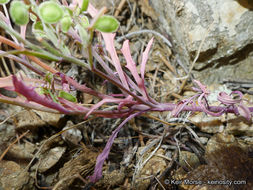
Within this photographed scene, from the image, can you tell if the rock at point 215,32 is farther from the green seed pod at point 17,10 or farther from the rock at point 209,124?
the green seed pod at point 17,10

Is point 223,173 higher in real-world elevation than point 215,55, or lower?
lower

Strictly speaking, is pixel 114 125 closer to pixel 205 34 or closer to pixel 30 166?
pixel 30 166

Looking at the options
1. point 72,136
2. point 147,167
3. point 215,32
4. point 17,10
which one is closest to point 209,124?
point 147,167

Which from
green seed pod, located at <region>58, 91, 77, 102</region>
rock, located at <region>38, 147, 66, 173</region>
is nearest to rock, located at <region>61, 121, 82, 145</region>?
rock, located at <region>38, 147, 66, 173</region>

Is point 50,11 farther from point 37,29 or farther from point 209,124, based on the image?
point 209,124

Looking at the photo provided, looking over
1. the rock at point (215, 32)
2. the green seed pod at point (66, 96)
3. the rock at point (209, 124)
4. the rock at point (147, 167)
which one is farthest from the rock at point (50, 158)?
the rock at point (215, 32)

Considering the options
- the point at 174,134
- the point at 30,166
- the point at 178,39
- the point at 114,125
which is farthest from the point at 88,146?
the point at 178,39


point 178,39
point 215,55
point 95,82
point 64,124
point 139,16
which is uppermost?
point 139,16

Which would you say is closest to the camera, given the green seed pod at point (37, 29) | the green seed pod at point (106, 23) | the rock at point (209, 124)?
the green seed pod at point (106, 23)
